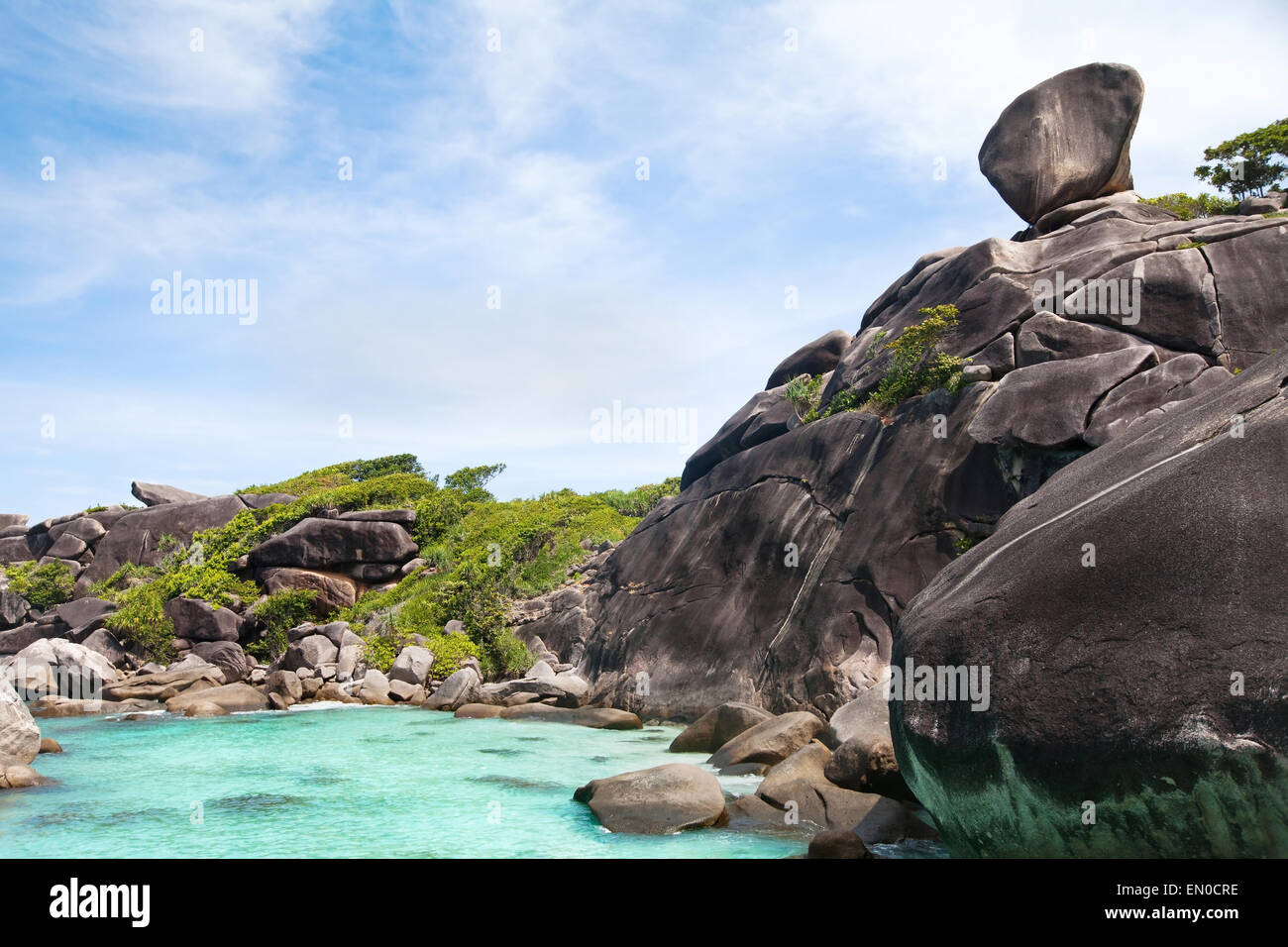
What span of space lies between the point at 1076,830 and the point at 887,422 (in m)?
14.0

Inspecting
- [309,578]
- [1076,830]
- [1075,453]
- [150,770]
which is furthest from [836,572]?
[309,578]

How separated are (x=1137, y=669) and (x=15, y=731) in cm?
1569

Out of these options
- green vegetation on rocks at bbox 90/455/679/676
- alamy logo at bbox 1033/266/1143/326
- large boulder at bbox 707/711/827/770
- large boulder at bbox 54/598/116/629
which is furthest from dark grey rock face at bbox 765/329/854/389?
large boulder at bbox 54/598/116/629

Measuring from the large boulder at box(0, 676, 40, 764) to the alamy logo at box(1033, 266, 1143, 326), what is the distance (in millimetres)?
20212

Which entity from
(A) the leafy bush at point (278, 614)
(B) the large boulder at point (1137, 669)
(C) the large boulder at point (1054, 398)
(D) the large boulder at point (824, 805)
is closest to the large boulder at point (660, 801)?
(D) the large boulder at point (824, 805)

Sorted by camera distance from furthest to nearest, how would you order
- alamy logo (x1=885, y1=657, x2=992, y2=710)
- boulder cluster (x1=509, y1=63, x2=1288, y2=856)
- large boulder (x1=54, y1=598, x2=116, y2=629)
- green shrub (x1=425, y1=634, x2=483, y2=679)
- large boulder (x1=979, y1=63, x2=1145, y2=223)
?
large boulder (x1=54, y1=598, x2=116, y2=629) → green shrub (x1=425, y1=634, x2=483, y2=679) → large boulder (x1=979, y1=63, x2=1145, y2=223) → alamy logo (x1=885, y1=657, x2=992, y2=710) → boulder cluster (x1=509, y1=63, x2=1288, y2=856)

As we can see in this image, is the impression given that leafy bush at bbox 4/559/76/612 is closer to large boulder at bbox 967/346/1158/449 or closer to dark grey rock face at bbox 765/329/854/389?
dark grey rock face at bbox 765/329/854/389

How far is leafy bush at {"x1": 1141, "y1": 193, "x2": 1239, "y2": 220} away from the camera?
20.2 metres

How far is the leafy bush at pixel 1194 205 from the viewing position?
20.2 meters

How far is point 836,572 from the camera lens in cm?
1855

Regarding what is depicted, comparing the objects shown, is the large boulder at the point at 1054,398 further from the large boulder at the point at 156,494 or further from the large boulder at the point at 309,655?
the large boulder at the point at 156,494

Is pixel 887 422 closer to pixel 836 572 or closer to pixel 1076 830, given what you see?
pixel 836 572
